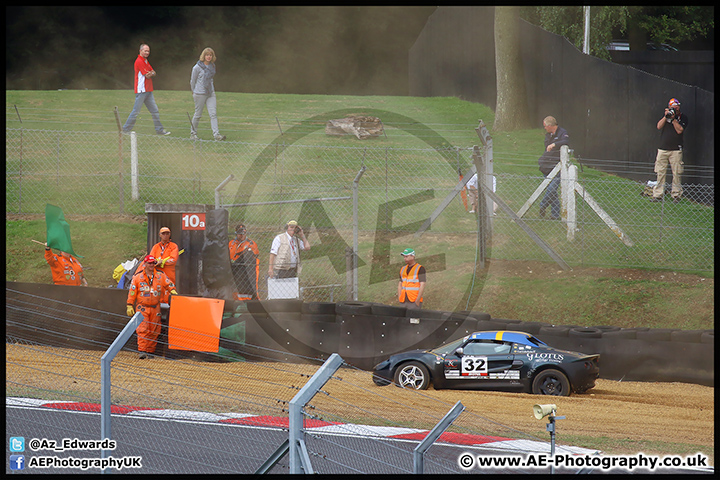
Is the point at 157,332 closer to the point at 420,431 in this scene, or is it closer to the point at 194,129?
the point at 420,431

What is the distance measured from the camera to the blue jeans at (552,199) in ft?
49.9

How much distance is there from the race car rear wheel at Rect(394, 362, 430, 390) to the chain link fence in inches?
133

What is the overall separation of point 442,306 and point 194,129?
393 inches

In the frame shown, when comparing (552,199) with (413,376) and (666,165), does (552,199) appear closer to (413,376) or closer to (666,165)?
(666,165)

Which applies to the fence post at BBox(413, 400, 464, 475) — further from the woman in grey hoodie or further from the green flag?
the woman in grey hoodie

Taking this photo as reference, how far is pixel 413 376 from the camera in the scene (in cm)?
1089

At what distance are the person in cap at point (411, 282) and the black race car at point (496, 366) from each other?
192cm

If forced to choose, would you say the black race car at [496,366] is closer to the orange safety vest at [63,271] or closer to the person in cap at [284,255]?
the person in cap at [284,255]

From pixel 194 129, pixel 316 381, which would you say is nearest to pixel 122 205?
pixel 194 129

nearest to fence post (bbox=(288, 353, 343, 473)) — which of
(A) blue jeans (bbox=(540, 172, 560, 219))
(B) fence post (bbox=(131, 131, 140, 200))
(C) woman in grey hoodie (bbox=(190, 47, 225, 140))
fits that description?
(A) blue jeans (bbox=(540, 172, 560, 219))

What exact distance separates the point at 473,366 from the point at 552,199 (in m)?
5.79

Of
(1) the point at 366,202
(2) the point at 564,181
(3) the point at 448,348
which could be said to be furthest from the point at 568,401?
(1) the point at 366,202

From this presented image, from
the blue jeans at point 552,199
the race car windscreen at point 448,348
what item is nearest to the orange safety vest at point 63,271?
the race car windscreen at point 448,348

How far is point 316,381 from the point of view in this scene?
448cm
